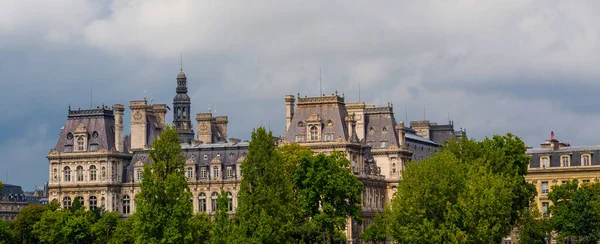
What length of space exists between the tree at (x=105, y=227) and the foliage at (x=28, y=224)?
476 inches

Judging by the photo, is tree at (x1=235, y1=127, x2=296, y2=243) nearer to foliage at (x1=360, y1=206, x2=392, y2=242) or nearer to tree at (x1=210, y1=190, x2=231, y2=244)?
tree at (x1=210, y1=190, x2=231, y2=244)

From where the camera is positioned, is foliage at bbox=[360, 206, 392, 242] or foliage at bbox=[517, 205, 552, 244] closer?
foliage at bbox=[517, 205, 552, 244]

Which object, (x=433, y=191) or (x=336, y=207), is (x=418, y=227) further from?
(x=336, y=207)

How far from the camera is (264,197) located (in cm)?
14000

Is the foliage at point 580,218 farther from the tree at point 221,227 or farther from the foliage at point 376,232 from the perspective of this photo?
the tree at point 221,227

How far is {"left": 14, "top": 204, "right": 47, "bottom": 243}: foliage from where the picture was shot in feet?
647

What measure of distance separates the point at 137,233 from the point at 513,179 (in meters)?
50.1

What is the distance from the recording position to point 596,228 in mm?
168500

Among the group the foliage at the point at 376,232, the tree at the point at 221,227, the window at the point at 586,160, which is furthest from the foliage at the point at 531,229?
the tree at the point at 221,227

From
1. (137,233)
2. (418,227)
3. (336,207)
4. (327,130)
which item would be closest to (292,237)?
(336,207)

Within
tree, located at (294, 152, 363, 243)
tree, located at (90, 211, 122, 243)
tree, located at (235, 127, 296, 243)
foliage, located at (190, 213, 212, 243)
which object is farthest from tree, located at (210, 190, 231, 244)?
tree, located at (90, 211, 122, 243)

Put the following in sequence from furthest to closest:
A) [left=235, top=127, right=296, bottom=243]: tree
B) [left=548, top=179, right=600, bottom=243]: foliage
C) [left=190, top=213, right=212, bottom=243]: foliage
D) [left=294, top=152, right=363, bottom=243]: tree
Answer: [left=548, top=179, right=600, bottom=243]: foliage
[left=294, top=152, right=363, bottom=243]: tree
[left=190, top=213, right=212, bottom=243]: foliage
[left=235, top=127, right=296, bottom=243]: tree

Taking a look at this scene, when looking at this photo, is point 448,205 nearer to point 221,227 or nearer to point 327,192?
point 327,192

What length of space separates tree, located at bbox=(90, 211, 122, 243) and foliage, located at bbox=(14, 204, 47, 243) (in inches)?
476
